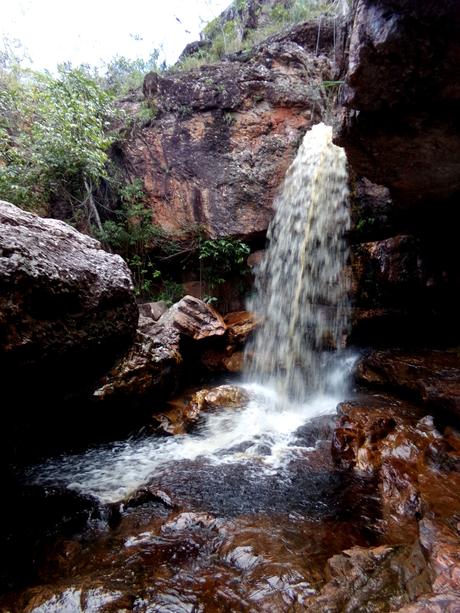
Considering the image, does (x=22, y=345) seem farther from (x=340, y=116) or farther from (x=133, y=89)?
(x=133, y=89)

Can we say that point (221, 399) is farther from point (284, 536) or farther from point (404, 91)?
point (404, 91)

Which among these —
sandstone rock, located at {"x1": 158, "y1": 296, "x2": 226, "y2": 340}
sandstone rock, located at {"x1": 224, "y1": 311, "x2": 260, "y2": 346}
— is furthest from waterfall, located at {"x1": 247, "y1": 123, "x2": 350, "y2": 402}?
sandstone rock, located at {"x1": 158, "y1": 296, "x2": 226, "y2": 340}

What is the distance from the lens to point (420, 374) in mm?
4926

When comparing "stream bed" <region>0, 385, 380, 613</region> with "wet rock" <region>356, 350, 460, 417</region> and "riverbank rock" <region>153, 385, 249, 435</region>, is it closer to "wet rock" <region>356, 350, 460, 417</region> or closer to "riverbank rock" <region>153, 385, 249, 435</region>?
"riverbank rock" <region>153, 385, 249, 435</region>

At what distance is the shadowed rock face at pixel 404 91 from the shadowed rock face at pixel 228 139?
16.5ft

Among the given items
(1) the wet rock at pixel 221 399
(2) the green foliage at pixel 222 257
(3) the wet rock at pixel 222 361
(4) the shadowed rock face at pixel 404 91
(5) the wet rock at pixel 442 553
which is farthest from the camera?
(2) the green foliage at pixel 222 257

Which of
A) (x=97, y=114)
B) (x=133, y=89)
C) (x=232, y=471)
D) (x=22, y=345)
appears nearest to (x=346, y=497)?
(x=232, y=471)

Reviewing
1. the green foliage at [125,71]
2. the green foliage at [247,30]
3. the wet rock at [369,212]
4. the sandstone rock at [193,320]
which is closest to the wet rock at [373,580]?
the sandstone rock at [193,320]

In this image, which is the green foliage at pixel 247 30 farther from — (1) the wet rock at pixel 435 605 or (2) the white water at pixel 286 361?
(1) the wet rock at pixel 435 605

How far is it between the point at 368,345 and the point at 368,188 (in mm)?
3245

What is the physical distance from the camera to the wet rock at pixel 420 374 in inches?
170

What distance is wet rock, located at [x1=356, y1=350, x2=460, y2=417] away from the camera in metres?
4.33

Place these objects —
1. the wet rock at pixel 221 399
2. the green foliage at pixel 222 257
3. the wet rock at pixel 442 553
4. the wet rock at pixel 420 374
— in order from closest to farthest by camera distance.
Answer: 1. the wet rock at pixel 442 553
2. the wet rock at pixel 420 374
3. the wet rock at pixel 221 399
4. the green foliage at pixel 222 257

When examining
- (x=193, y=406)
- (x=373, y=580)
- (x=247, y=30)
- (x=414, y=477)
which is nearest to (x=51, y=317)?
(x=373, y=580)
